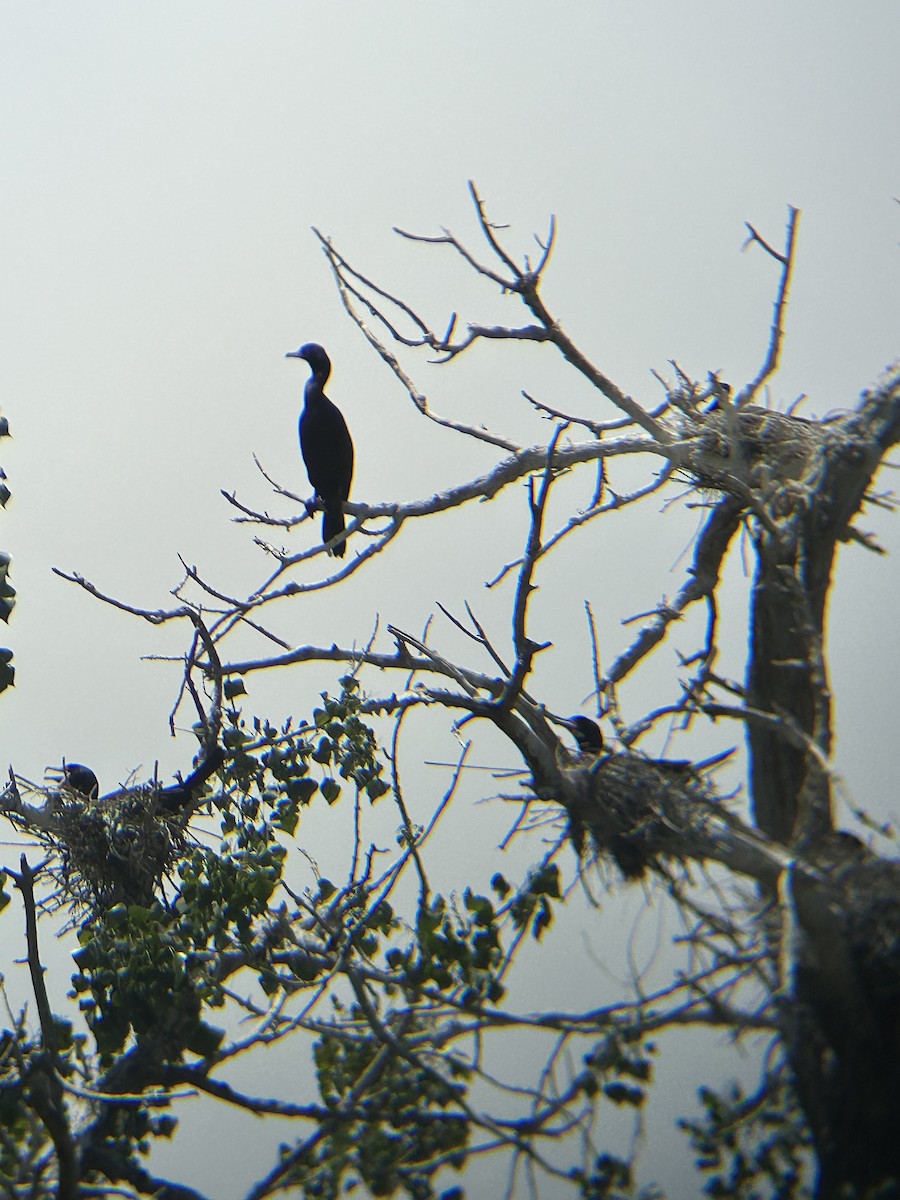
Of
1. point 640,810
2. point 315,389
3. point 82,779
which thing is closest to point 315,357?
point 315,389

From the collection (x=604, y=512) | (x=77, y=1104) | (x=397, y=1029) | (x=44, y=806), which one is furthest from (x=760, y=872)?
(x=44, y=806)

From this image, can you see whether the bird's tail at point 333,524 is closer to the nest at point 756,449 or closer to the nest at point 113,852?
the nest at point 113,852

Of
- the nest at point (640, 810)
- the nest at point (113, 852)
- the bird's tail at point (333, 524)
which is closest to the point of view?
the nest at point (640, 810)

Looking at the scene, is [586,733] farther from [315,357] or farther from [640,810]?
[315,357]

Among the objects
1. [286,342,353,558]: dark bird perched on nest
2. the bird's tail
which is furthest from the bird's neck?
the bird's tail

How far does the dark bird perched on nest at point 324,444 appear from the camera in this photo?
6125mm

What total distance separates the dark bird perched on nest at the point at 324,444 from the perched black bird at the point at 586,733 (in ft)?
6.08

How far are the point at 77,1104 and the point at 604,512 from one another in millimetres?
2607

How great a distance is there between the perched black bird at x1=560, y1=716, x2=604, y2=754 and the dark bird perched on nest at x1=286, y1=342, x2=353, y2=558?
185 centimetres

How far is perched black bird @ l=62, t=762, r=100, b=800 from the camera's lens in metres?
5.50

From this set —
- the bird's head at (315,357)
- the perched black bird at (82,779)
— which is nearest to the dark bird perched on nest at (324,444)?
the bird's head at (315,357)

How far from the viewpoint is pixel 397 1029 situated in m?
3.00

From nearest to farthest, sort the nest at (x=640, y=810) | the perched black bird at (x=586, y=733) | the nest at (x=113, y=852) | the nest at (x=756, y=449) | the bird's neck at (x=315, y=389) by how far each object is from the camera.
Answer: the nest at (x=640, y=810)
the nest at (x=756, y=449)
the perched black bird at (x=586, y=733)
the nest at (x=113, y=852)
the bird's neck at (x=315, y=389)

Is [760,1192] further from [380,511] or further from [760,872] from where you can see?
[380,511]
